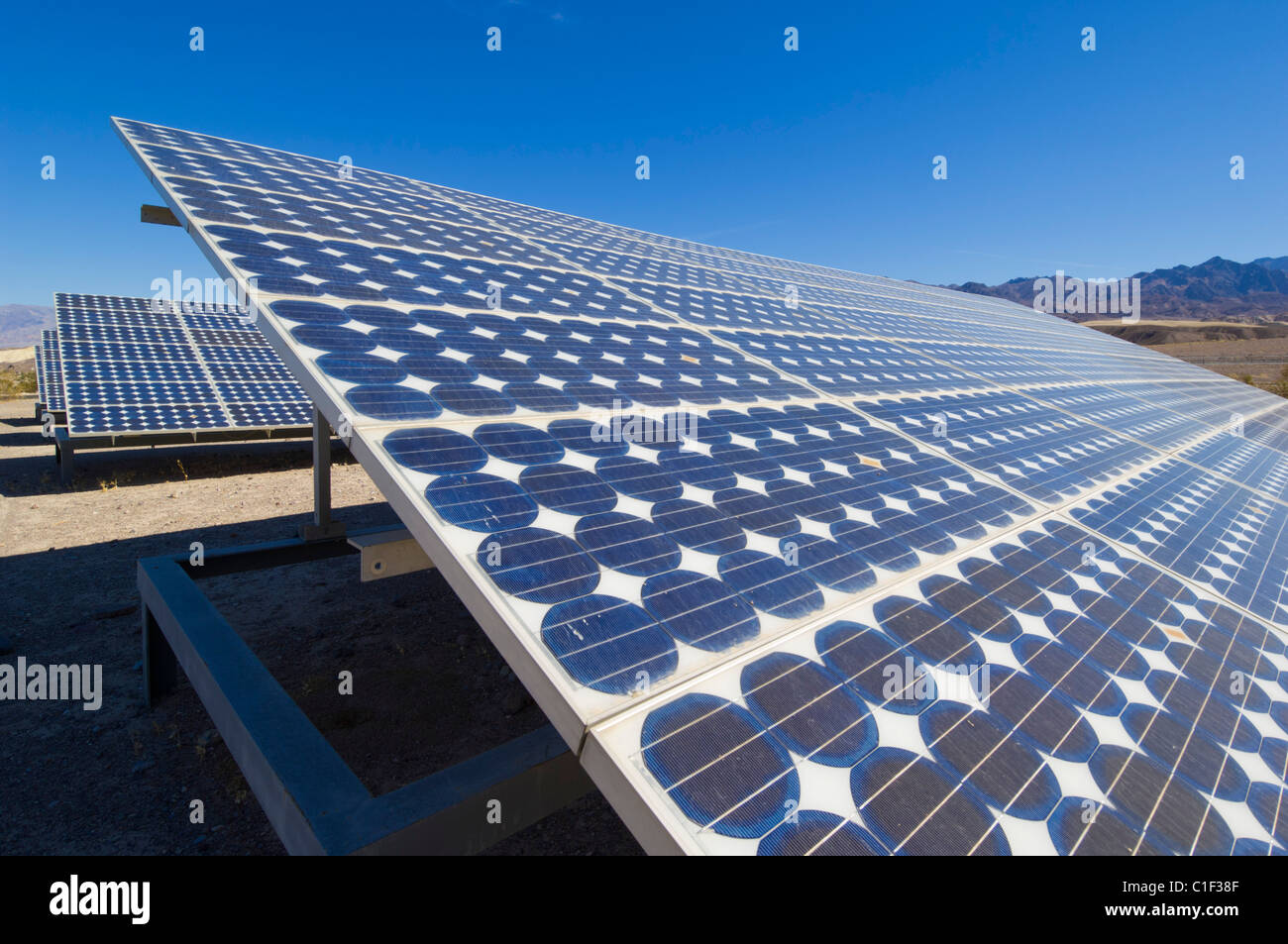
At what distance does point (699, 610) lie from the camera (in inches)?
129

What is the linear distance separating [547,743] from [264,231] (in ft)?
20.0

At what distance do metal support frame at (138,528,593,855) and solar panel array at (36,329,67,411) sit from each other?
17.5 meters

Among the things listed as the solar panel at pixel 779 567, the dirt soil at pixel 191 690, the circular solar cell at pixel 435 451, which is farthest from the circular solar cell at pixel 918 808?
the dirt soil at pixel 191 690

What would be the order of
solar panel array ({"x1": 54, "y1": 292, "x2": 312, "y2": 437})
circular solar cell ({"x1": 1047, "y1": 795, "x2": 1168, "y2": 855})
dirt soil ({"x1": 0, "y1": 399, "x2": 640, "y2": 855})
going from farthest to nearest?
1. solar panel array ({"x1": 54, "y1": 292, "x2": 312, "y2": 437})
2. dirt soil ({"x1": 0, "y1": 399, "x2": 640, "y2": 855})
3. circular solar cell ({"x1": 1047, "y1": 795, "x2": 1168, "y2": 855})

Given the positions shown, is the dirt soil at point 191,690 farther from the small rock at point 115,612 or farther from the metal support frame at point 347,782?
the metal support frame at point 347,782

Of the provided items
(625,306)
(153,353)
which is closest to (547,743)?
(625,306)

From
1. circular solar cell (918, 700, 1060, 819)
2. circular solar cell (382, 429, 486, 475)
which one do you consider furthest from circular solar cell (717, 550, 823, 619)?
circular solar cell (382, 429, 486, 475)

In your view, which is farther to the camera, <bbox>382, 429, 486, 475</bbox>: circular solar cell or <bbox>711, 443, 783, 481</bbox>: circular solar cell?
<bbox>711, 443, 783, 481</bbox>: circular solar cell

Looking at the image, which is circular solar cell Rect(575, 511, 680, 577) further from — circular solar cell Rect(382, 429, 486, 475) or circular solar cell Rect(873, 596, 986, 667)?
circular solar cell Rect(873, 596, 986, 667)

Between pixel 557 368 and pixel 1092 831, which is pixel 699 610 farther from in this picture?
pixel 557 368

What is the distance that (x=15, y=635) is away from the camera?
9180 mm

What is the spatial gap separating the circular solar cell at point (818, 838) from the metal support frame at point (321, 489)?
697 centimetres

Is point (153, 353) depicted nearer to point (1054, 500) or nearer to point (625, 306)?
point (625, 306)

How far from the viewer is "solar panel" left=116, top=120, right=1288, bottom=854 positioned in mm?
2600
